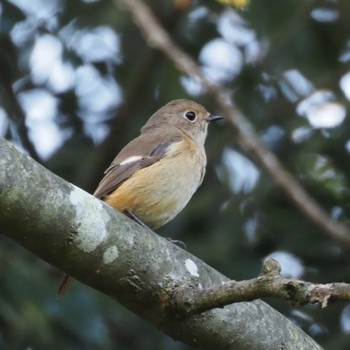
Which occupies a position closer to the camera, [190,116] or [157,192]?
[157,192]

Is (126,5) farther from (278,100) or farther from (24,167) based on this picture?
(24,167)

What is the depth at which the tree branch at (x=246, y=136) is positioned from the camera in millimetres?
5910

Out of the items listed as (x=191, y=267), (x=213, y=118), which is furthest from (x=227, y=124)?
(x=191, y=267)

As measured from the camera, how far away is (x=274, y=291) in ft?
10.7

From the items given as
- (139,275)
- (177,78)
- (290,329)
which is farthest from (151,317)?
(177,78)

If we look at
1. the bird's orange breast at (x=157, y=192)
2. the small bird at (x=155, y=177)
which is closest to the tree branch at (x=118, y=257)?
the small bird at (x=155, y=177)

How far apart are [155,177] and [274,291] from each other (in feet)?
8.11

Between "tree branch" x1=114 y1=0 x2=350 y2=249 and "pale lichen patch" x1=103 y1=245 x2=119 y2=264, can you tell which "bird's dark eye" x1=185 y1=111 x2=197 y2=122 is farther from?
"pale lichen patch" x1=103 y1=245 x2=119 y2=264

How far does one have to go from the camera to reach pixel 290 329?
12.9 ft

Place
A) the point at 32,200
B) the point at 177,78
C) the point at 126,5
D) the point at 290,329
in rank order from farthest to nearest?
the point at 177,78 → the point at 126,5 → the point at 290,329 → the point at 32,200

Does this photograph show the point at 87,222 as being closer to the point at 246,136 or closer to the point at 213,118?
the point at 246,136

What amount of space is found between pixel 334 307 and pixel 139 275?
3180mm

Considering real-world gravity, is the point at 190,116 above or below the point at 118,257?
above

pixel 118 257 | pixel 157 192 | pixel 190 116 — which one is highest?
pixel 190 116
